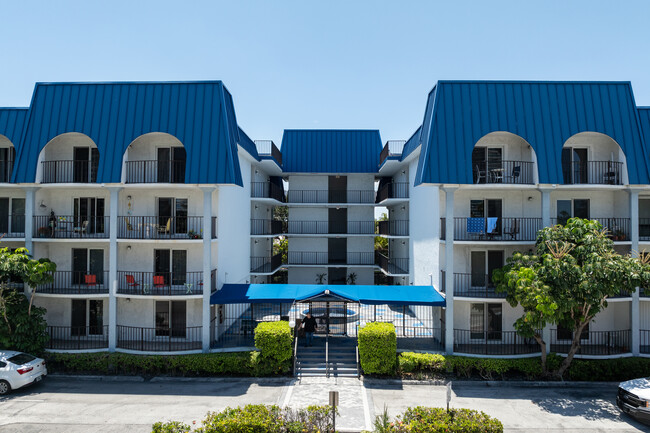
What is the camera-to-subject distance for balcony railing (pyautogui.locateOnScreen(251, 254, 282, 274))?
2907cm

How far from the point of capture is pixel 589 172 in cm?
2041

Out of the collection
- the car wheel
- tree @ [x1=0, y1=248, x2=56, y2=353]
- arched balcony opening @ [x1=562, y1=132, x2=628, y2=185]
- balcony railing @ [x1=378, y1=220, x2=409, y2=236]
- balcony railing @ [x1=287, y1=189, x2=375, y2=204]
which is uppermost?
arched balcony opening @ [x1=562, y1=132, x2=628, y2=185]

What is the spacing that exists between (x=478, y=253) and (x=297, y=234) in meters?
15.6

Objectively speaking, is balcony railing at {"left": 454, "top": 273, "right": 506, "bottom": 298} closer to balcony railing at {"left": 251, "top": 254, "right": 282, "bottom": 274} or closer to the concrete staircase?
the concrete staircase

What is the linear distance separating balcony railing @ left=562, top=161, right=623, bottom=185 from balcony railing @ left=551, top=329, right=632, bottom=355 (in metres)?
7.18

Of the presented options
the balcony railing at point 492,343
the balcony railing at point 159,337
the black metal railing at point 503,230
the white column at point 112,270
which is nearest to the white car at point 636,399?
the balcony railing at point 492,343

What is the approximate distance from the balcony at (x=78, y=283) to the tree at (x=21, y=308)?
1.24 m

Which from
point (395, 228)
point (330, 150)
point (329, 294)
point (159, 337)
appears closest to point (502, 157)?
point (329, 294)

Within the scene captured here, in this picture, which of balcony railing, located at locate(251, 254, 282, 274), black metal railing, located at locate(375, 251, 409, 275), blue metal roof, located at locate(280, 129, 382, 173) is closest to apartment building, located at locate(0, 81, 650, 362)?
black metal railing, located at locate(375, 251, 409, 275)

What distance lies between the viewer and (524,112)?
1906 cm

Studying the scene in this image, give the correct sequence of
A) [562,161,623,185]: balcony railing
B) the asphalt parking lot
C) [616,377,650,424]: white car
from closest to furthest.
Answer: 1. [616,377,650,424]: white car
2. the asphalt parking lot
3. [562,161,623,185]: balcony railing

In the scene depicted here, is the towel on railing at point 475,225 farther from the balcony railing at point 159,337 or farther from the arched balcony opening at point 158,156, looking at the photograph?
the arched balcony opening at point 158,156

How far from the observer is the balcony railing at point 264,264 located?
1145 inches

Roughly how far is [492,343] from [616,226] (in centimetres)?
828
